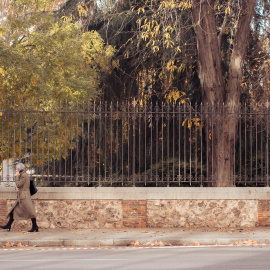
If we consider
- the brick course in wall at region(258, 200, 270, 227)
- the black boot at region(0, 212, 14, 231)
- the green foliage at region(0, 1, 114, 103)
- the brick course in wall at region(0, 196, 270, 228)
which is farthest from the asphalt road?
the green foliage at region(0, 1, 114, 103)

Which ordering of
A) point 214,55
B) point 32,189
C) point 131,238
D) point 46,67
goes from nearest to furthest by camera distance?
point 131,238 → point 32,189 → point 214,55 → point 46,67

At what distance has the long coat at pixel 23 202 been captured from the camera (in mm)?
13789

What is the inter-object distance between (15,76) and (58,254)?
10245 millimetres

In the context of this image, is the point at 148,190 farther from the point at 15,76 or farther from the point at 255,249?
the point at 15,76

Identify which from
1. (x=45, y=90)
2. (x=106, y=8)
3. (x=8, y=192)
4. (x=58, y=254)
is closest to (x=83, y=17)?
(x=106, y=8)

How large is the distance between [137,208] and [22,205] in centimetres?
270

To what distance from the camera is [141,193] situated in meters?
14.4

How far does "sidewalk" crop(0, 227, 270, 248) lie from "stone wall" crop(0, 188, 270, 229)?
663 millimetres

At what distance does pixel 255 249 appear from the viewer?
1127cm

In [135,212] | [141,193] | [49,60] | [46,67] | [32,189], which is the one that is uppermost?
[49,60]

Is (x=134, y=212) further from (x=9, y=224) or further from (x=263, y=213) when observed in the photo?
(x=263, y=213)

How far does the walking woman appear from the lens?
13.8 meters

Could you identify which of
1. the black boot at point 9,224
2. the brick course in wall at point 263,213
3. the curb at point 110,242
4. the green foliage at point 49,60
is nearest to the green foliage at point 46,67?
the green foliage at point 49,60

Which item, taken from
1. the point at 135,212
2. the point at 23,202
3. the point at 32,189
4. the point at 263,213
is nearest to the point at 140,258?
the point at 135,212
